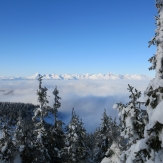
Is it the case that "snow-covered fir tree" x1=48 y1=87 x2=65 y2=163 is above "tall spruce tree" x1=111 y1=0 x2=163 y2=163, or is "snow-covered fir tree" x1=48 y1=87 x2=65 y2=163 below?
below

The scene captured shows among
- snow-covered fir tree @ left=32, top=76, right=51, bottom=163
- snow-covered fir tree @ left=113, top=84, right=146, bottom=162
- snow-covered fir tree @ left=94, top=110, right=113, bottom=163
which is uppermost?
snow-covered fir tree @ left=113, top=84, right=146, bottom=162

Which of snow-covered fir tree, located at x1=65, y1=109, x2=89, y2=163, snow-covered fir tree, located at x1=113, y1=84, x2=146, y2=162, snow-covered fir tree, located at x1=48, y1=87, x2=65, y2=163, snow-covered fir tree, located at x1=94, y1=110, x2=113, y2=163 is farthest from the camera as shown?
snow-covered fir tree, located at x1=94, y1=110, x2=113, y2=163

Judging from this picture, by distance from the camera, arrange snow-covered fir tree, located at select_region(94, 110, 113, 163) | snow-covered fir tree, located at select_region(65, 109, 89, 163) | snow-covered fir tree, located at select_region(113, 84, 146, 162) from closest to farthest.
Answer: snow-covered fir tree, located at select_region(113, 84, 146, 162) < snow-covered fir tree, located at select_region(65, 109, 89, 163) < snow-covered fir tree, located at select_region(94, 110, 113, 163)

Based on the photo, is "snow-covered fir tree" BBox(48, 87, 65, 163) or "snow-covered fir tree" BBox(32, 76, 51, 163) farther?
"snow-covered fir tree" BBox(48, 87, 65, 163)

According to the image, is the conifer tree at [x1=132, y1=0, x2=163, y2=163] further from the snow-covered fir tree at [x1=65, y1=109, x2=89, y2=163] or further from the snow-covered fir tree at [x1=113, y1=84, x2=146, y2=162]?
the snow-covered fir tree at [x1=65, y1=109, x2=89, y2=163]

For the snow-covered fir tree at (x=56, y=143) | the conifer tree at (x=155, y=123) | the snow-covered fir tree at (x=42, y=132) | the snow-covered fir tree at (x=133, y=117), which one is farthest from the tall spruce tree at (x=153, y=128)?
the snow-covered fir tree at (x=56, y=143)

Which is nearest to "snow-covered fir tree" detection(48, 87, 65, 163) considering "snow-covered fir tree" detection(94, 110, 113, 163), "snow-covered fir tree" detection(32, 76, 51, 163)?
"snow-covered fir tree" detection(32, 76, 51, 163)

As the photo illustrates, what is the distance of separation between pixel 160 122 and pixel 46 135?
24366mm

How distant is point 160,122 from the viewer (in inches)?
210

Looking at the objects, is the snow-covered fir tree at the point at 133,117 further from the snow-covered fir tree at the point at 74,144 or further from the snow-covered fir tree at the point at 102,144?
the snow-covered fir tree at the point at 102,144

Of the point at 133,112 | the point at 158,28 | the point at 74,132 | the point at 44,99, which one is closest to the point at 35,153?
the point at 74,132

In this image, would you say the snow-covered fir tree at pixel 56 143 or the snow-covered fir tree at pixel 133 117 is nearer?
the snow-covered fir tree at pixel 133 117

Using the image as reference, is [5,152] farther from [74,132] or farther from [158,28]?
[158,28]

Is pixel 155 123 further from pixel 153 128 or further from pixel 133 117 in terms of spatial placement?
pixel 133 117
